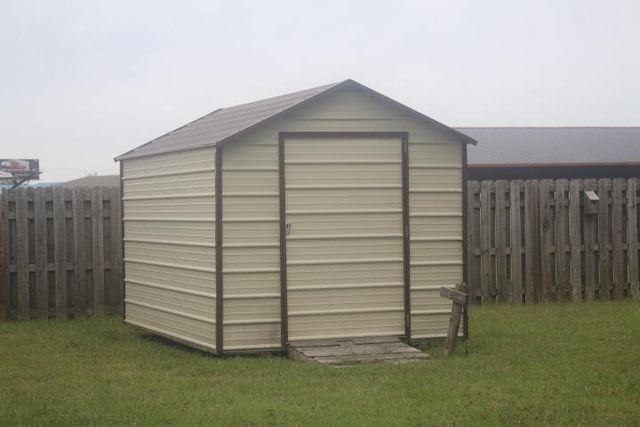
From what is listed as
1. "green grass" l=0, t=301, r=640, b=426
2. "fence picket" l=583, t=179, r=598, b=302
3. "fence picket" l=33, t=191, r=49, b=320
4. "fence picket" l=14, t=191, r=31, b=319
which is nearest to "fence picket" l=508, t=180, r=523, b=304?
"fence picket" l=583, t=179, r=598, b=302

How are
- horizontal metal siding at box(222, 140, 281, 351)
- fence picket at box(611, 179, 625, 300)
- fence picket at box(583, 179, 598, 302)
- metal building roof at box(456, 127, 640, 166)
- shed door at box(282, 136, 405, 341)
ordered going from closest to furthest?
horizontal metal siding at box(222, 140, 281, 351), shed door at box(282, 136, 405, 341), fence picket at box(583, 179, 598, 302), fence picket at box(611, 179, 625, 300), metal building roof at box(456, 127, 640, 166)

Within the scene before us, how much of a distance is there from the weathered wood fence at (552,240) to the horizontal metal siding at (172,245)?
5704 millimetres

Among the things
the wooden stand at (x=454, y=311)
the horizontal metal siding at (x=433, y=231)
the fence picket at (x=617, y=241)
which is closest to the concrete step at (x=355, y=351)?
the wooden stand at (x=454, y=311)

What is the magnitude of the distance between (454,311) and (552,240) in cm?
607

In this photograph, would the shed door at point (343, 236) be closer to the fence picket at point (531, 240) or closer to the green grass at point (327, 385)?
the green grass at point (327, 385)

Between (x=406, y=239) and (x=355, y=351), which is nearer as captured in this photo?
(x=355, y=351)

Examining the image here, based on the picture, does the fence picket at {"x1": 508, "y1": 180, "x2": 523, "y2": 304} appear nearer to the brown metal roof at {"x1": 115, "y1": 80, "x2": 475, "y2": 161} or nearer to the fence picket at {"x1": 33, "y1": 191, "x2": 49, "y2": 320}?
the brown metal roof at {"x1": 115, "y1": 80, "x2": 475, "y2": 161}

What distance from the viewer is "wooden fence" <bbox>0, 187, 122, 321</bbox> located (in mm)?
16859

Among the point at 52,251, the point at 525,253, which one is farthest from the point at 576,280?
the point at 52,251

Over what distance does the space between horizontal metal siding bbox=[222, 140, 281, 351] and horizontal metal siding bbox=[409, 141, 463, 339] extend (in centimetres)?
182

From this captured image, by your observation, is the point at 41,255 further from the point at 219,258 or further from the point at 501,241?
the point at 501,241

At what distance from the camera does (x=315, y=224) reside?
13.1m

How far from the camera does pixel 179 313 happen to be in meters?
13.8

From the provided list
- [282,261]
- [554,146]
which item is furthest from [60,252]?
[554,146]
